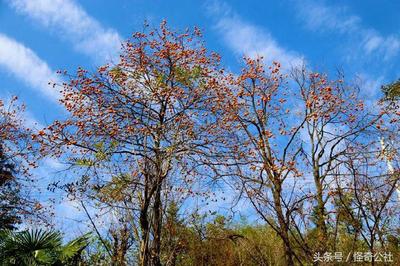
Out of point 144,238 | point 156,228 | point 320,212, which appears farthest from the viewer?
point 320,212

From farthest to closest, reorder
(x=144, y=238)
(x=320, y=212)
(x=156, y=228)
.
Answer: (x=320, y=212) < (x=156, y=228) < (x=144, y=238)

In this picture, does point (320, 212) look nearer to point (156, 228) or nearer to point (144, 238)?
point (156, 228)

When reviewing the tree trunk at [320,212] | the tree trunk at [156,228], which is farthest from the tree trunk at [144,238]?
the tree trunk at [320,212]

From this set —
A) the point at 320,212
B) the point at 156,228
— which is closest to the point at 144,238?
the point at 156,228

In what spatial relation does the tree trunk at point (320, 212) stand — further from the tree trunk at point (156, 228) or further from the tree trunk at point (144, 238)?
the tree trunk at point (144, 238)

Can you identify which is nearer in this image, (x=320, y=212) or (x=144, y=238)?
(x=144, y=238)

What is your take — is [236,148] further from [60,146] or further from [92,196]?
[60,146]

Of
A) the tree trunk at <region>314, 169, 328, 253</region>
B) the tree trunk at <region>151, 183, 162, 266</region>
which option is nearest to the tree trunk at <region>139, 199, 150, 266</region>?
the tree trunk at <region>151, 183, 162, 266</region>

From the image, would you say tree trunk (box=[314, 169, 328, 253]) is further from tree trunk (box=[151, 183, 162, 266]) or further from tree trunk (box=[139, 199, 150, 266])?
tree trunk (box=[139, 199, 150, 266])

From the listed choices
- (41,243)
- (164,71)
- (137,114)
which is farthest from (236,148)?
(41,243)

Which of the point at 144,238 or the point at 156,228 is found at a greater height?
the point at 156,228

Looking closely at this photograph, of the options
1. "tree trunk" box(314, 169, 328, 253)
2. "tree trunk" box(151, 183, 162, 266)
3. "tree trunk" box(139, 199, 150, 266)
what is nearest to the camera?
"tree trunk" box(139, 199, 150, 266)

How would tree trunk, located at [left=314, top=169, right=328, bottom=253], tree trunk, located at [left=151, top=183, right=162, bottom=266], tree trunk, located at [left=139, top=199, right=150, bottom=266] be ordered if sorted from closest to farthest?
tree trunk, located at [left=139, top=199, right=150, bottom=266] < tree trunk, located at [left=151, top=183, right=162, bottom=266] < tree trunk, located at [left=314, top=169, right=328, bottom=253]

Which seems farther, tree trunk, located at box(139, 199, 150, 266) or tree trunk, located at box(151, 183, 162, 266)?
tree trunk, located at box(151, 183, 162, 266)
